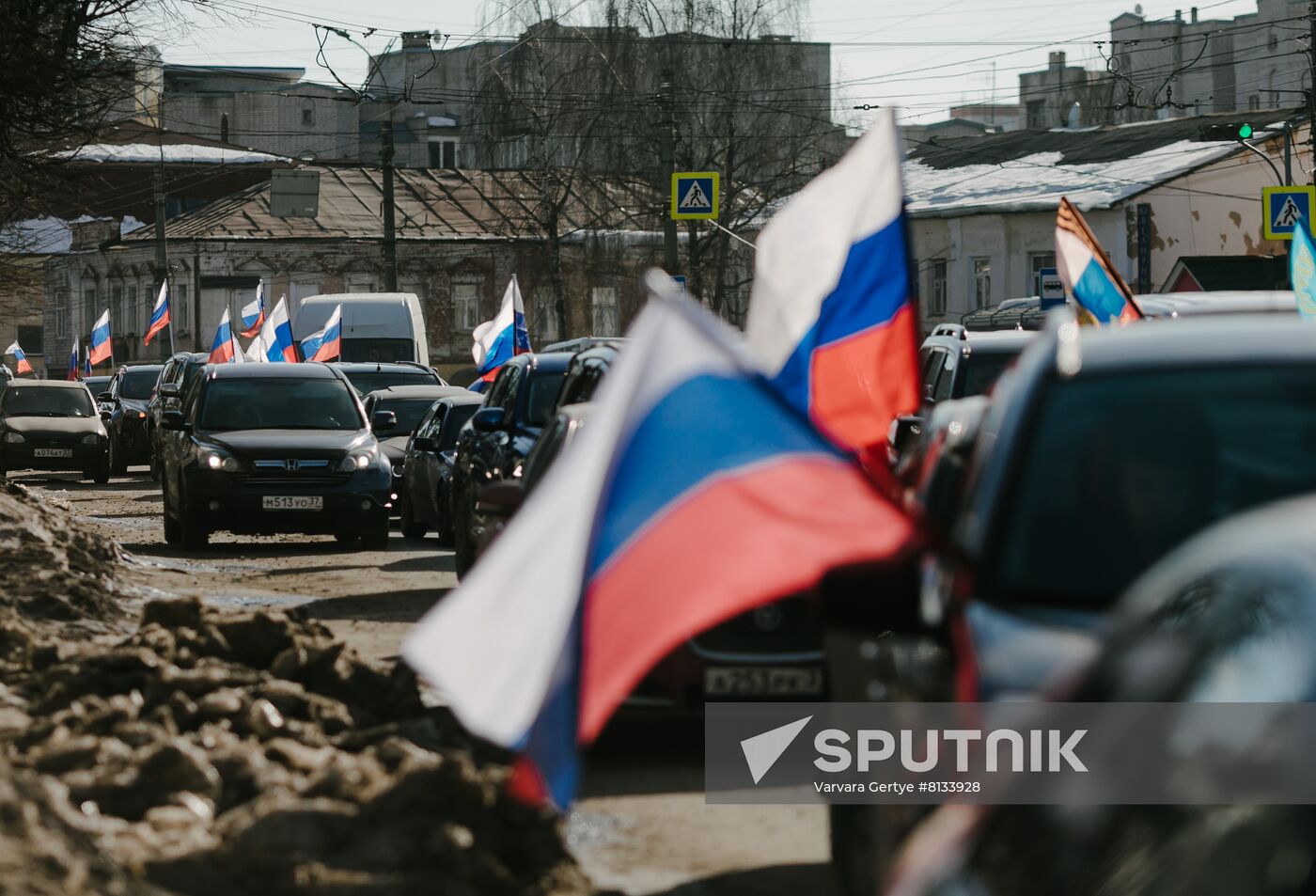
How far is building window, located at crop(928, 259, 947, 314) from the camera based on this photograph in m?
58.4

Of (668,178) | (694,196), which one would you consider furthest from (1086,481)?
(668,178)

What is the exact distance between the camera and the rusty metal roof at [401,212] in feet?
205

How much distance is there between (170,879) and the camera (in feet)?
18.2

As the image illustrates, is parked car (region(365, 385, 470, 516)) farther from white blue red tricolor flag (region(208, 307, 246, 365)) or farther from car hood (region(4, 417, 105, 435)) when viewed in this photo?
white blue red tricolor flag (region(208, 307, 246, 365))

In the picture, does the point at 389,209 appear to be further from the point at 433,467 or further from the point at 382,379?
the point at 433,467

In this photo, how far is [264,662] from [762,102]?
144ft

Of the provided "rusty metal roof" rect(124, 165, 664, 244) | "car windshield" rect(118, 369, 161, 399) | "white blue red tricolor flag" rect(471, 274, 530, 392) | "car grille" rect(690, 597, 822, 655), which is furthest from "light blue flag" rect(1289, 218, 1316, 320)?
"rusty metal roof" rect(124, 165, 664, 244)

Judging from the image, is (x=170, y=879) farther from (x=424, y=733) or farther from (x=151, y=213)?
(x=151, y=213)

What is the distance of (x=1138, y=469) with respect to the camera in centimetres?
470

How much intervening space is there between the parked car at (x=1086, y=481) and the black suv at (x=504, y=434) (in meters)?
9.50

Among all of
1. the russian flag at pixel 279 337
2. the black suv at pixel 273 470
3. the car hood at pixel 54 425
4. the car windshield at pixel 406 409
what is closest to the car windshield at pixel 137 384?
the car hood at pixel 54 425

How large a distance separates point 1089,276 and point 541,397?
4.69 m

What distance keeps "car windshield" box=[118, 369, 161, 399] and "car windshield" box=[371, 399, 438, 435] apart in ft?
48.0

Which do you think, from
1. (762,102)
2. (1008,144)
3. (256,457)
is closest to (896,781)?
(256,457)
